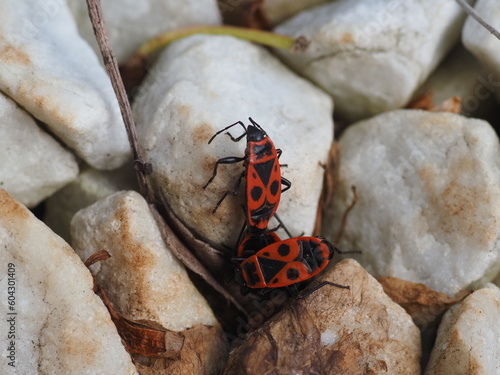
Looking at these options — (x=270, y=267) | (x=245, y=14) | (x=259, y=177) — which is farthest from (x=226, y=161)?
(x=245, y=14)

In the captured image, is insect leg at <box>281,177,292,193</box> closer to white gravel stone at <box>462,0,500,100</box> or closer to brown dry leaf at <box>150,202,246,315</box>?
brown dry leaf at <box>150,202,246,315</box>

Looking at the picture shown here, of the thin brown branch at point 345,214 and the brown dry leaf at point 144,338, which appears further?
the thin brown branch at point 345,214

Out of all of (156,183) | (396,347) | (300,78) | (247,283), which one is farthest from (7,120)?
(396,347)

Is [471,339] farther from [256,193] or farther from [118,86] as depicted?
[118,86]

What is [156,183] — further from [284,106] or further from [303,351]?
[303,351]

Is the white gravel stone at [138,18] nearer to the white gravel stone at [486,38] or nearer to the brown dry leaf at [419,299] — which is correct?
the white gravel stone at [486,38]

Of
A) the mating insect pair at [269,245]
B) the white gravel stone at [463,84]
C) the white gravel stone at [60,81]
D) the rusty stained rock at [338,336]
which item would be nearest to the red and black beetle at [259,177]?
the mating insect pair at [269,245]

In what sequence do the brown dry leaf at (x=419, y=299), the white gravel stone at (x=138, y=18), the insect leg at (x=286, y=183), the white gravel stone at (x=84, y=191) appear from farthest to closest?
the white gravel stone at (x=138, y=18), the white gravel stone at (x=84, y=191), the insect leg at (x=286, y=183), the brown dry leaf at (x=419, y=299)
